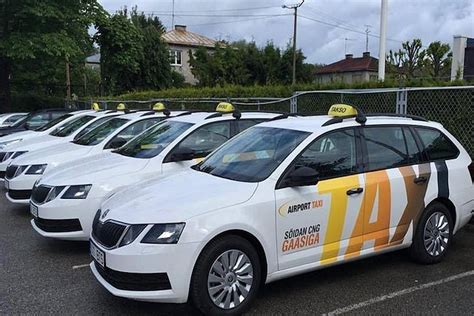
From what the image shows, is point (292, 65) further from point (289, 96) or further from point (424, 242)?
point (424, 242)

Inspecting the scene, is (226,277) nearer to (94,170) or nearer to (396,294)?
(396,294)

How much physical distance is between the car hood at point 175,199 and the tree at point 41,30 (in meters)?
17.8

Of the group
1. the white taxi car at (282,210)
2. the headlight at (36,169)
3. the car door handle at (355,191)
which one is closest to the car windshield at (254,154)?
the white taxi car at (282,210)

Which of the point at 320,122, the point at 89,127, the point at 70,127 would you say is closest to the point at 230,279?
the point at 320,122

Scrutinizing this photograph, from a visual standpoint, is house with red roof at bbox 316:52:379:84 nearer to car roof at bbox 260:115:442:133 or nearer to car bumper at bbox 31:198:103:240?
car roof at bbox 260:115:442:133

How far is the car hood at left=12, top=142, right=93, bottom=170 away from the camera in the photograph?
7.34 metres

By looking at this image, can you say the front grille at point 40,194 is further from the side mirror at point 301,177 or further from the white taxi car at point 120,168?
the side mirror at point 301,177

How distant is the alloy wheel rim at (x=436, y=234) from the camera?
4.99 m

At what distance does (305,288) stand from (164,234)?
1579 millimetres

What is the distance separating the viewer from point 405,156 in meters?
4.91

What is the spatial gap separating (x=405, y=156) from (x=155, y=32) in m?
36.2

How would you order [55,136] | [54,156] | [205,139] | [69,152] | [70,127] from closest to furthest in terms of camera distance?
1. [205,139]
2. [54,156]
3. [69,152]
4. [55,136]
5. [70,127]

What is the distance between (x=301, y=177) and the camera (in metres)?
4.02

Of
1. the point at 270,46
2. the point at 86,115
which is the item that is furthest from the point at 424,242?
the point at 270,46
